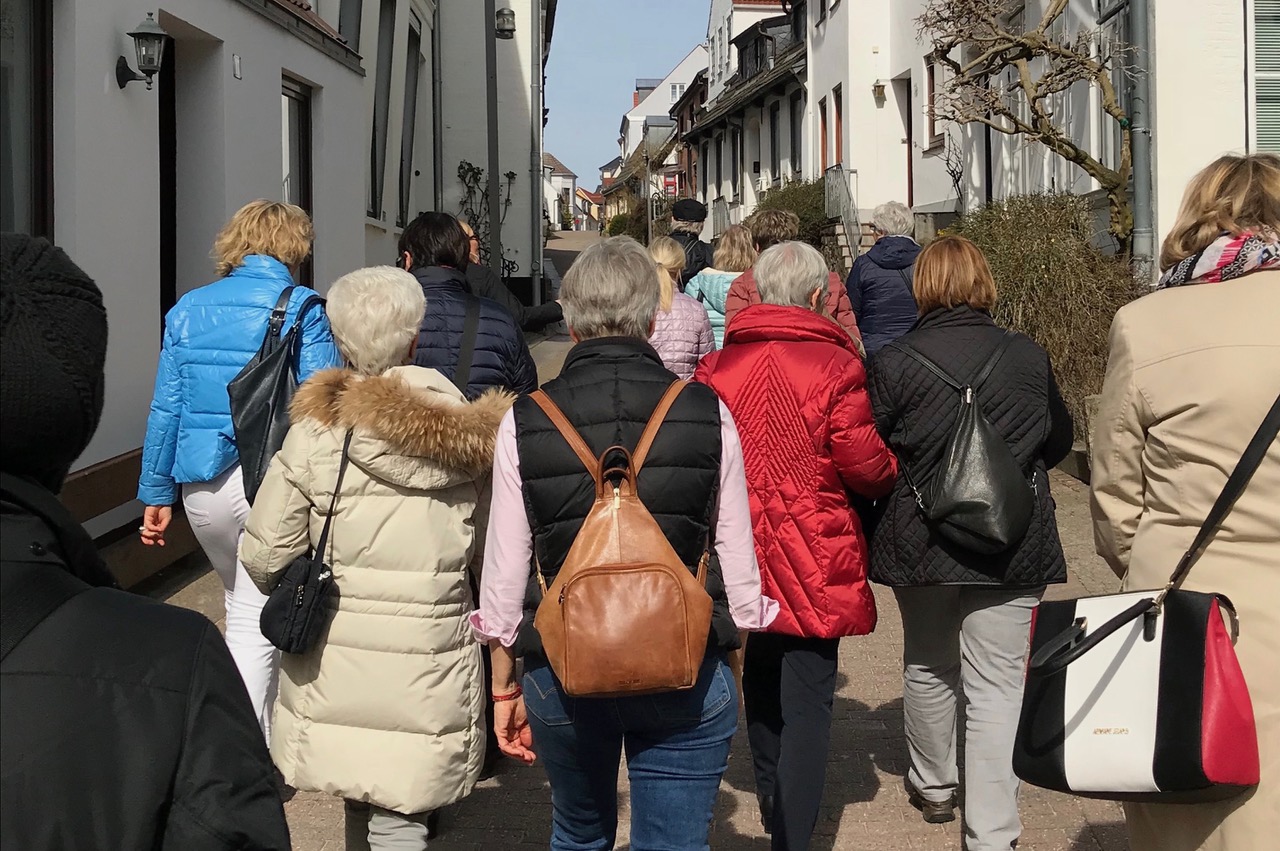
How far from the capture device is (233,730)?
1.46 metres

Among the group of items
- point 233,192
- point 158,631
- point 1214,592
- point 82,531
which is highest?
point 233,192

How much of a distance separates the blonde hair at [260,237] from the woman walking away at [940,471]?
2101 millimetres

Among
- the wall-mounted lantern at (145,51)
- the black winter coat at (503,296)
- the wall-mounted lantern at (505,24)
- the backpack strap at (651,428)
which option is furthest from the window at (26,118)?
the wall-mounted lantern at (505,24)

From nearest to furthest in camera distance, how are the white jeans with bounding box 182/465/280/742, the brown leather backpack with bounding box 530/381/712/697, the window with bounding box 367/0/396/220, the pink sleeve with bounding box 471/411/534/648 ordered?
1. the brown leather backpack with bounding box 530/381/712/697
2. the pink sleeve with bounding box 471/411/534/648
3. the white jeans with bounding box 182/465/280/742
4. the window with bounding box 367/0/396/220

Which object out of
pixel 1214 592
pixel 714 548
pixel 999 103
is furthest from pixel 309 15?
pixel 1214 592

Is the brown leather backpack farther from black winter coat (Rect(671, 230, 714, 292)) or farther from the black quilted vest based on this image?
black winter coat (Rect(671, 230, 714, 292))

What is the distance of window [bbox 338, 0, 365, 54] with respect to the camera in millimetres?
13867

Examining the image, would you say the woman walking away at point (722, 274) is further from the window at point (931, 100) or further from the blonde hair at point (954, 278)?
the window at point (931, 100)

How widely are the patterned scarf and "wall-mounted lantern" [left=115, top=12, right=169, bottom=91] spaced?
19.6 feet

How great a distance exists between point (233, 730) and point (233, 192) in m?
7.90

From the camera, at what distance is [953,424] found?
13.1ft

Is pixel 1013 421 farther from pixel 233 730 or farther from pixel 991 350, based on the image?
pixel 233 730

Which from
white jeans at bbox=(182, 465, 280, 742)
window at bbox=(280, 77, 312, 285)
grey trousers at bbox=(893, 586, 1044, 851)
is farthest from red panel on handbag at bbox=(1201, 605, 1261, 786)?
window at bbox=(280, 77, 312, 285)

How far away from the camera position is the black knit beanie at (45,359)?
1374 millimetres
